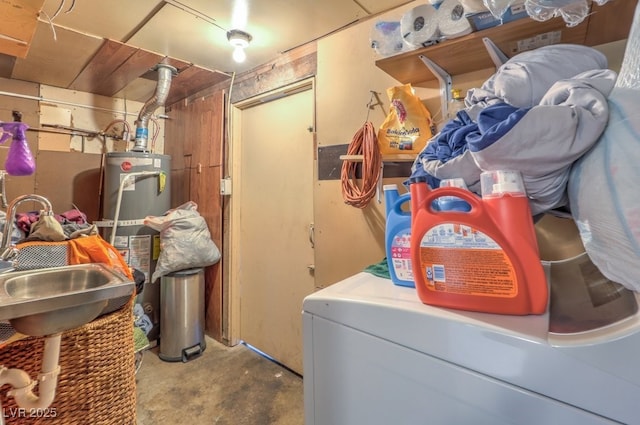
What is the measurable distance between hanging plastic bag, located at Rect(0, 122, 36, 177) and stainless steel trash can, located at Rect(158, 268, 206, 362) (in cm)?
115

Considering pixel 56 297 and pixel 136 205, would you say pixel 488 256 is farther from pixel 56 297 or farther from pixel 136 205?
pixel 136 205

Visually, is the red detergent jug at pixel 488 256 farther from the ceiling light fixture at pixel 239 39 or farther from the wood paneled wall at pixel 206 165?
the wood paneled wall at pixel 206 165

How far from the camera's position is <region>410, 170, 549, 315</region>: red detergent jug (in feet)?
1.96

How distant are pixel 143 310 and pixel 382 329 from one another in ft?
7.81

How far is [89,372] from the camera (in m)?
1.14

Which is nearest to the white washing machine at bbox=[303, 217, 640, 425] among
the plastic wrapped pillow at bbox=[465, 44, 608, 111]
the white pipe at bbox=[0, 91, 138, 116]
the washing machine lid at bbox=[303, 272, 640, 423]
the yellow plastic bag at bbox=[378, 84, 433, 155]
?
the washing machine lid at bbox=[303, 272, 640, 423]

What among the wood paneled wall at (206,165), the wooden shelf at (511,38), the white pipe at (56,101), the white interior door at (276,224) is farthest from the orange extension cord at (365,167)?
the white pipe at (56,101)

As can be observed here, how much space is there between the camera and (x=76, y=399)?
1112 millimetres

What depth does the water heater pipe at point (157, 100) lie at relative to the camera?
2262 millimetres

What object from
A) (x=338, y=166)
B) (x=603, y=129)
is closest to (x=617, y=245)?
(x=603, y=129)

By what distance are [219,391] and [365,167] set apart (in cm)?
176

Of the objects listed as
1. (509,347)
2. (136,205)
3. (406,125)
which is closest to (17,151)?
(136,205)

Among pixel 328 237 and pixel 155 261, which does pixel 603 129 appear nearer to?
pixel 328 237

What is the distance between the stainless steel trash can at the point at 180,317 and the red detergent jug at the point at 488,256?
221 centimetres
